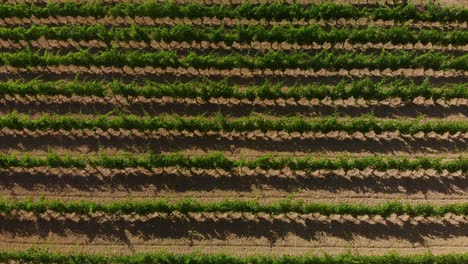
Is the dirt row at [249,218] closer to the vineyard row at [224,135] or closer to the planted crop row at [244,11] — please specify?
the vineyard row at [224,135]

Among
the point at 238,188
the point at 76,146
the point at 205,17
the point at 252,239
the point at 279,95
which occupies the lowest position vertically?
the point at 252,239

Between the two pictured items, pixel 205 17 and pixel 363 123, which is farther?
pixel 205 17

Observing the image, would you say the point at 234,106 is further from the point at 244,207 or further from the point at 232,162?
the point at 244,207

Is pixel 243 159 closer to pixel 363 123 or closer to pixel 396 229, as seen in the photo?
pixel 363 123

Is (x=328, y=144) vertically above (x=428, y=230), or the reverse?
(x=328, y=144)

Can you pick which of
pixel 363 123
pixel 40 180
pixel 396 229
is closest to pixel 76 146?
pixel 40 180

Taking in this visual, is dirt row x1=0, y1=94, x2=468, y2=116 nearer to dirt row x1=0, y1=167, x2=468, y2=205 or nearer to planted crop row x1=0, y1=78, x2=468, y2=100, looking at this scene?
planted crop row x1=0, y1=78, x2=468, y2=100

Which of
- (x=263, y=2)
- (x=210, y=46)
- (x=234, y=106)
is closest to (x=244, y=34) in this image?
(x=210, y=46)

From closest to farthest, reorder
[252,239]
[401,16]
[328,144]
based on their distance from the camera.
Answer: [252,239], [328,144], [401,16]
